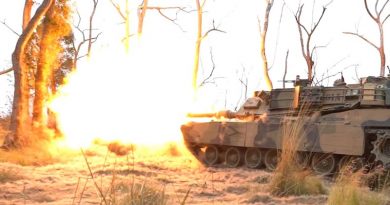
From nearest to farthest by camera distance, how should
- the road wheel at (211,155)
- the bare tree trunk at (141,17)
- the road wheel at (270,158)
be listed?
the road wheel at (270,158), the road wheel at (211,155), the bare tree trunk at (141,17)

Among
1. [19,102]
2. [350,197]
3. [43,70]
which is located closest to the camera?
[350,197]

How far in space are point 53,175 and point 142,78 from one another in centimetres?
1246

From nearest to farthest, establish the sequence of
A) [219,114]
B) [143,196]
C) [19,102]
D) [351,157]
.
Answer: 1. [143,196]
2. [351,157]
3. [19,102]
4. [219,114]

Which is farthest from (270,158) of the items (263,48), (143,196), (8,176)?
(263,48)

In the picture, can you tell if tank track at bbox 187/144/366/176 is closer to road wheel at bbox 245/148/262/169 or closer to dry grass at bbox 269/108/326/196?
road wheel at bbox 245/148/262/169

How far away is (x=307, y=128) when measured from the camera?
13.6 meters

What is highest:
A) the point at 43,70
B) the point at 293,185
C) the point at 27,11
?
the point at 27,11

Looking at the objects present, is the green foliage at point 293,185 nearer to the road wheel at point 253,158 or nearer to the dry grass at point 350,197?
the dry grass at point 350,197

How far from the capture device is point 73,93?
73.5ft

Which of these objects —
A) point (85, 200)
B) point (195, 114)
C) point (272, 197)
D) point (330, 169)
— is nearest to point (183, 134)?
point (195, 114)

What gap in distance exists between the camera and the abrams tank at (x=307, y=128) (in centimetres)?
1261

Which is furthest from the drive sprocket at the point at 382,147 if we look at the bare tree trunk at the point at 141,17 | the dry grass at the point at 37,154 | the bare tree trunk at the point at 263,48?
the bare tree trunk at the point at 141,17

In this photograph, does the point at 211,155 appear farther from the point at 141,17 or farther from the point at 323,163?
the point at 141,17

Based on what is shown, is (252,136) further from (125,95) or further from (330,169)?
(125,95)
